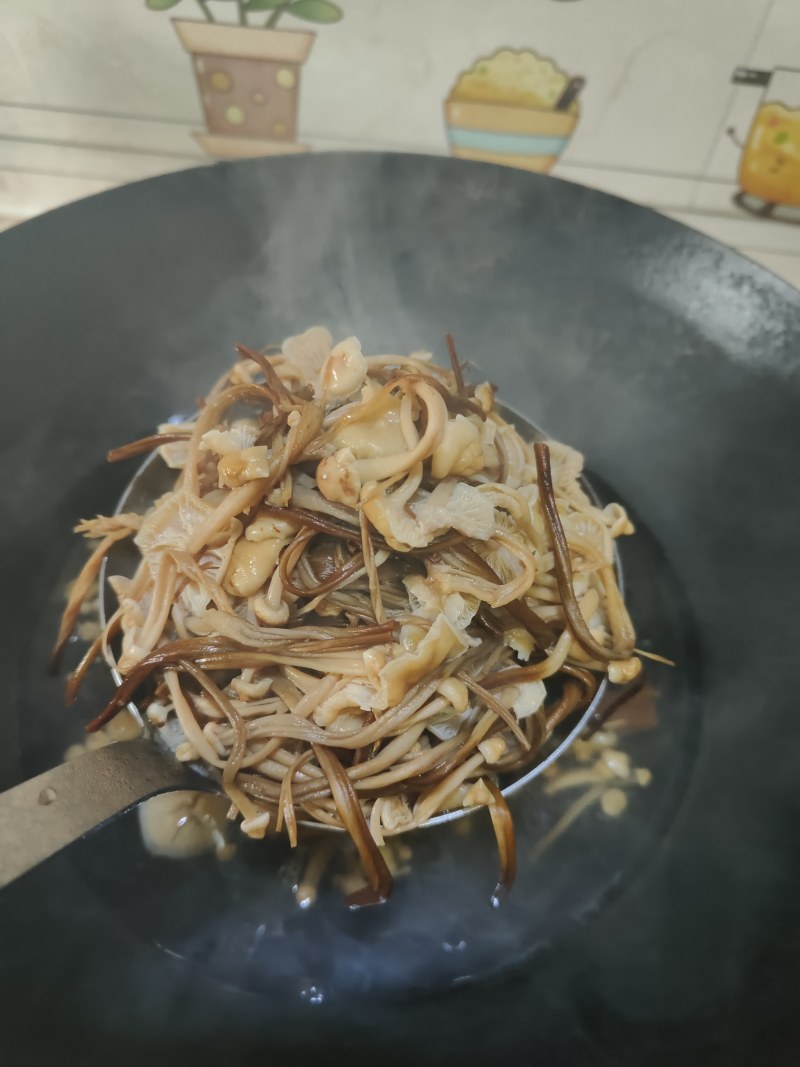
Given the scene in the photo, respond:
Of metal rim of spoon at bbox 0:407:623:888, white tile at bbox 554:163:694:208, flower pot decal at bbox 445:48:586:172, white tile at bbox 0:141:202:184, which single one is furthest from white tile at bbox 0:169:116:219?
metal rim of spoon at bbox 0:407:623:888

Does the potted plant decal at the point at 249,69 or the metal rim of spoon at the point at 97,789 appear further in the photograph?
the potted plant decal at the point at 249,69

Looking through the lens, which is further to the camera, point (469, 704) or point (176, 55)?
point (176, 55)

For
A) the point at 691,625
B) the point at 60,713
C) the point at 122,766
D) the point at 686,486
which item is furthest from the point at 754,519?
the point at 60,713

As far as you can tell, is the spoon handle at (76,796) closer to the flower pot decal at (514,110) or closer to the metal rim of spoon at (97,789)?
the metal rim of spoon at (97,789)

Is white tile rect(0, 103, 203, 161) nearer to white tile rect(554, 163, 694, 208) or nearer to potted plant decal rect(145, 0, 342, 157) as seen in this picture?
potted plant decal rect(145, 0, 342, 157)

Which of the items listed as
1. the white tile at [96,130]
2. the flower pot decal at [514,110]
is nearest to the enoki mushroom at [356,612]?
the flower pot decal at [514,110]

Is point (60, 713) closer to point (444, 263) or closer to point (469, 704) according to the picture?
point (469, 704)

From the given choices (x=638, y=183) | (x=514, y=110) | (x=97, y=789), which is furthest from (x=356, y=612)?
(x=638, y=183)
